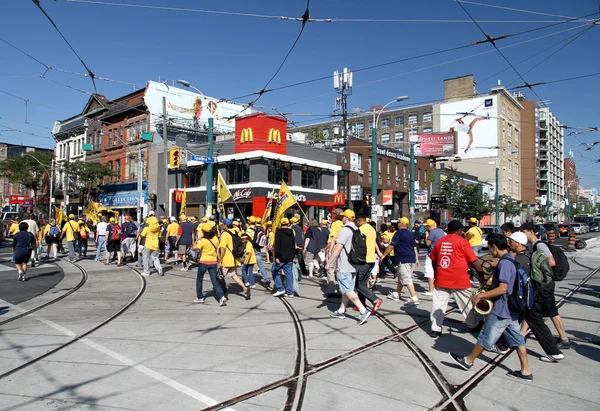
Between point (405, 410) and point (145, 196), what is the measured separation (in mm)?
33664

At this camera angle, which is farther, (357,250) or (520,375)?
(357,250)

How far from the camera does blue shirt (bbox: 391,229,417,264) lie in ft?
29.5

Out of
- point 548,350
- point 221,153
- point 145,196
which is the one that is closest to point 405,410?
point 548,350

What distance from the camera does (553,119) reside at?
94.9 m

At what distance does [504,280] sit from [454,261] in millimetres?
1598

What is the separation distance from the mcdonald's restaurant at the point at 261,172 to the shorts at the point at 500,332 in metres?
21.9

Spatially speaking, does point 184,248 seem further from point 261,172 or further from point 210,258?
point 261,172

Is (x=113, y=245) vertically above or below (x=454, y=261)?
below

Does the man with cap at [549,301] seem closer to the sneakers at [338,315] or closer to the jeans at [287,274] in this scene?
the sneakers at [338,315]

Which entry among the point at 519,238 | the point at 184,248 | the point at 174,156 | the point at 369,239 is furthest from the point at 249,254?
the point at 174,156

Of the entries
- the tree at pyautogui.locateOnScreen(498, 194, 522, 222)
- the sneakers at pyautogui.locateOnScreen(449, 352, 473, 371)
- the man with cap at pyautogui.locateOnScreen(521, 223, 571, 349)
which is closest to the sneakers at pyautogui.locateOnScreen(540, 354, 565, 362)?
the man with cap at pyautogui.locateOnScreen(521, 223, 571, 349)

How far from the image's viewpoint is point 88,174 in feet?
126

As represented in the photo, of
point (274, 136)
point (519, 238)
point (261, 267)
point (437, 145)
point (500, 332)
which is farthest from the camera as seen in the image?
point (437, 145)

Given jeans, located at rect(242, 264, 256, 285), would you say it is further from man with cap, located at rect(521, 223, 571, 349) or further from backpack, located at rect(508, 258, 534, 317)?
backpack, located at rect(508, 258, 534, 317)
